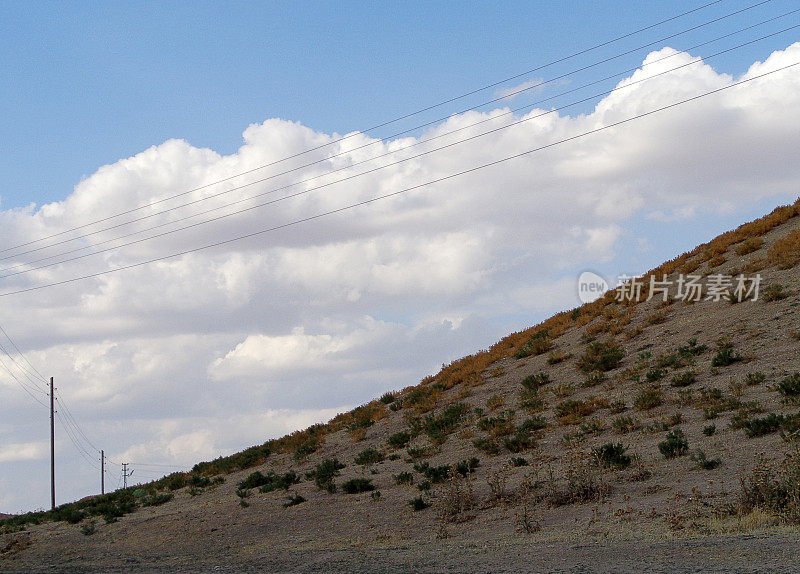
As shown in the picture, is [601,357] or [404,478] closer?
[404,478]

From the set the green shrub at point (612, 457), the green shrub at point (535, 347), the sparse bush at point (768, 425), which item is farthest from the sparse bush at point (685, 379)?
→ the green shrub at point (535, 347)

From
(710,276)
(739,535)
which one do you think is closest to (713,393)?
(739,535)

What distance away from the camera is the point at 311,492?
21.5 metres

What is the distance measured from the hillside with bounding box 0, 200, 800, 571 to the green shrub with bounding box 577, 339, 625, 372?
0.30ft

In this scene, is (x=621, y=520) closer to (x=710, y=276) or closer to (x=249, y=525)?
(x=249, y=525)

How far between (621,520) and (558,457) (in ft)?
19.0

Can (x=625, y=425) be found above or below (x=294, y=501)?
above

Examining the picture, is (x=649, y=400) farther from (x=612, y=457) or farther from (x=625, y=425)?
(x=612, y=457)

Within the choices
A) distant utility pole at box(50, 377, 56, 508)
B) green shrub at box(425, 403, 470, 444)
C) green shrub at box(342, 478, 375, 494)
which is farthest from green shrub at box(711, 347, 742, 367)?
distant utility pole at box(50, 377, 56, 508)

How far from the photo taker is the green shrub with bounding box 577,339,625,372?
26938 millimetres

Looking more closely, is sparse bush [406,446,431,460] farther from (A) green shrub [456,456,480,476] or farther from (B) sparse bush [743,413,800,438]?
(B) sparse bush [743,413,800,438]

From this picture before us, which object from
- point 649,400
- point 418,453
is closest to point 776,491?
point 649,400

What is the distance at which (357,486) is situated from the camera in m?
20.0

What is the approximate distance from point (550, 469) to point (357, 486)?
6.07 m
